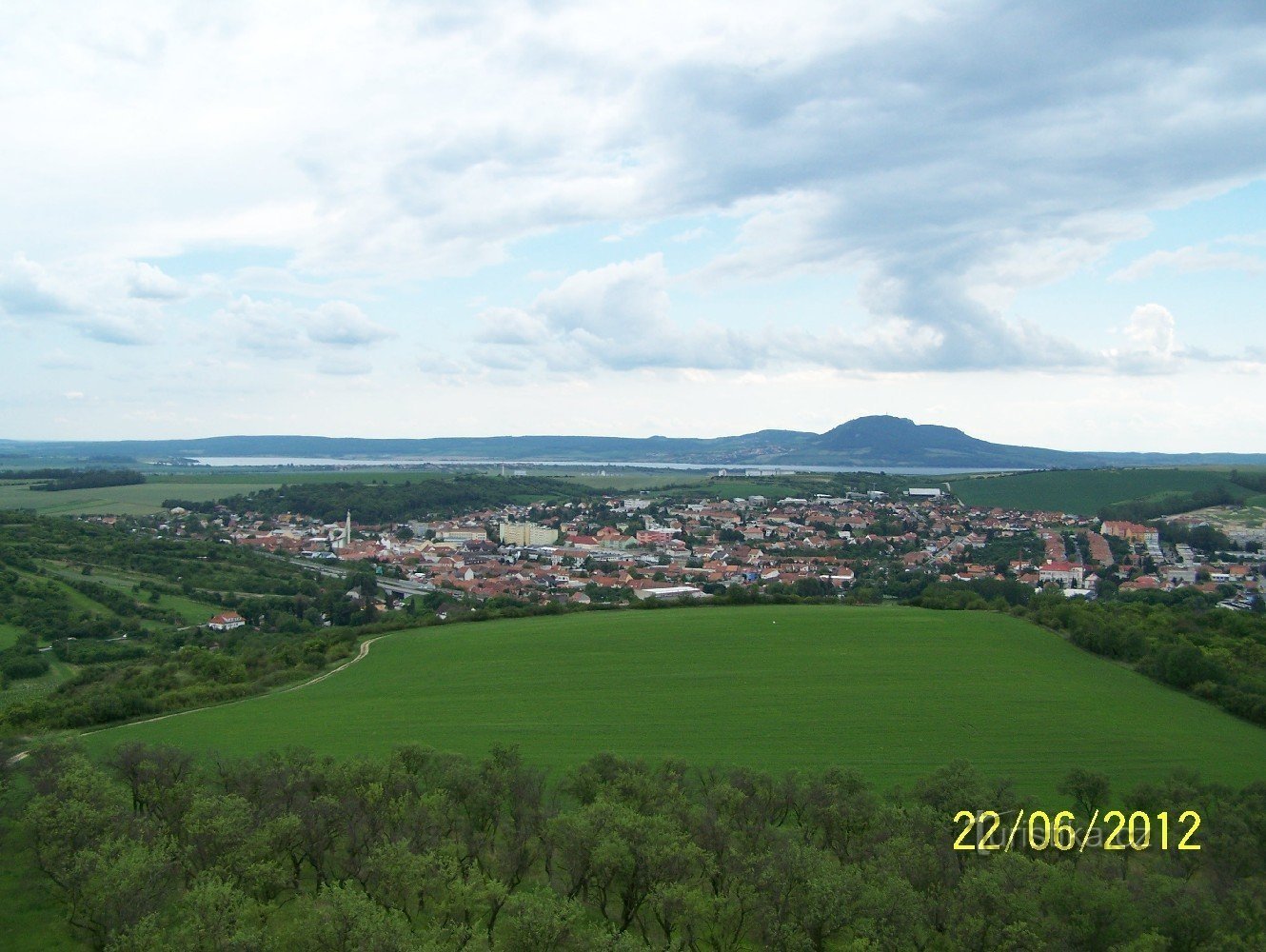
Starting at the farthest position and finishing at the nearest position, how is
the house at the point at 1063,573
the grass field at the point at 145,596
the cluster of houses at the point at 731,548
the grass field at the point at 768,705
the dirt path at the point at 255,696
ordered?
the cluster of houses at the point at 731,548, the house at the point at 1063,573, the grass field at the point at 145,596, the dirt path at the point at 255,696, the grass field at the point at 768,705

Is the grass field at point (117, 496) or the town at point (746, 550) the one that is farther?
the grass field at point (117, 496)

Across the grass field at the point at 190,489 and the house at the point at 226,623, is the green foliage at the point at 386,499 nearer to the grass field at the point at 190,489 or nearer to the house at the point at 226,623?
the grass field at the point at 190,489

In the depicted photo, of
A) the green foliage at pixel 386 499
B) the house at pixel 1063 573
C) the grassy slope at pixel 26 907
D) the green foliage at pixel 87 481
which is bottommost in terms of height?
the house at pixel 1063 573

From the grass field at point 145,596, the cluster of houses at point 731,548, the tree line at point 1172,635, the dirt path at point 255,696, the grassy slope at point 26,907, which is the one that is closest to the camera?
the grassy slope at point 26,907

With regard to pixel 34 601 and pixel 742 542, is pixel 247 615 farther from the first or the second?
pixel 742 542

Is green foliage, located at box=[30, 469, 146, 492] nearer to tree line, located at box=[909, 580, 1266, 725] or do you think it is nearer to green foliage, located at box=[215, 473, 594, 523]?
green foliage, located at box=[215, 473, 594, 523]

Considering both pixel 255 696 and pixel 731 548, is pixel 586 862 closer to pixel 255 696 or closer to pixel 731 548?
pixel 255 696

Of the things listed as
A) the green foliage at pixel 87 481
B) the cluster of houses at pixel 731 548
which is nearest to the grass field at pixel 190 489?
the green foliage at pixel 87 481

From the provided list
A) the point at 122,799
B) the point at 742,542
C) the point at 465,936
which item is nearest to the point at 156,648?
the point at 122,799

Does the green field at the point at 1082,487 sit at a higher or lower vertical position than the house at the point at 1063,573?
higher
